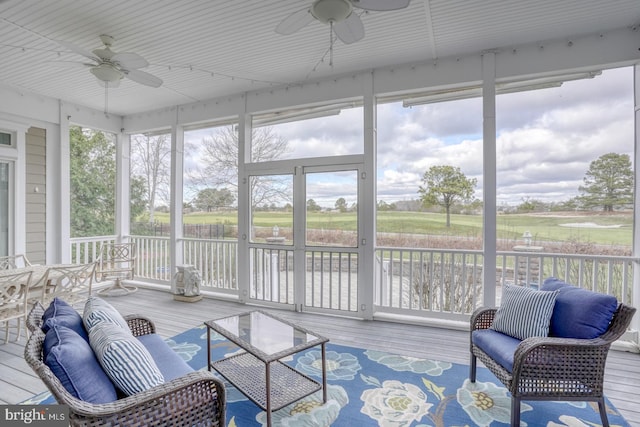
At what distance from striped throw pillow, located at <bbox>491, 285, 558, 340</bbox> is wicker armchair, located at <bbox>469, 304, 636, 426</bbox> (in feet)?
0.71

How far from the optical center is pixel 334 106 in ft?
14.8

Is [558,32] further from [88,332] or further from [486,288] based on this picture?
[88,332]

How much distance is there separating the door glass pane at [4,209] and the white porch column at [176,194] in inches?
86.0

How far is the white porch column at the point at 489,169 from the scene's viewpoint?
12.0ft

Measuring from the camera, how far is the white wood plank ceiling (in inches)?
113

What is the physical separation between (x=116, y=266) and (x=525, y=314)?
6.39m

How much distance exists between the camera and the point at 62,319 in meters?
1.74

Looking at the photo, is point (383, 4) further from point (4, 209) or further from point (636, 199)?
point (4, 209)

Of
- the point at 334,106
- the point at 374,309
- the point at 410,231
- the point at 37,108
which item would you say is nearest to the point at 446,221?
the point at 410,231

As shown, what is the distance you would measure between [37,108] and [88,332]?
4.96m

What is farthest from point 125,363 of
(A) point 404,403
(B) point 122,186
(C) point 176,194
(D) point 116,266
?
(B) point 122,186

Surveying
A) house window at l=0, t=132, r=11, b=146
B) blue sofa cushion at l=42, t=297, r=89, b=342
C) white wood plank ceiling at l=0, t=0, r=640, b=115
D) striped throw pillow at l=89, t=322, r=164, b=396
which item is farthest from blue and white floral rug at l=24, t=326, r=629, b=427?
house window at l=0, t=132, r=11, b=146

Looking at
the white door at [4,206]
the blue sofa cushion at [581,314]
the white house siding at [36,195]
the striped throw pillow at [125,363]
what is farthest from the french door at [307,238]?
the white door at [4,206]

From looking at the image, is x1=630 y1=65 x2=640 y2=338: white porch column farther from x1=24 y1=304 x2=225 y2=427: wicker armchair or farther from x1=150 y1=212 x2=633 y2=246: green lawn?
x1=24 y1=304 x2=225 y2=427: wicker armchair
